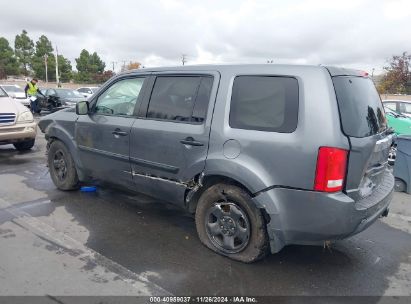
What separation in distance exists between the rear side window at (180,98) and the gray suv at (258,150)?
0.01 m

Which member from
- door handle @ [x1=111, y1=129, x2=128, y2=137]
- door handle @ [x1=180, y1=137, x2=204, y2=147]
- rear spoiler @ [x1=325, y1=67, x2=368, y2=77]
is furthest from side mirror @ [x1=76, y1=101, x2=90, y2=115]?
rear spoiler @ [x1=325, y1=67, x2=368, y2=77]

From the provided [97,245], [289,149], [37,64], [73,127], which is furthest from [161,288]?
[37,64]

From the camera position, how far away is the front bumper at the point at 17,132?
788cm

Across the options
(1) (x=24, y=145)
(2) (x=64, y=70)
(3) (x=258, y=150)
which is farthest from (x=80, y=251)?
(2) (x=64, y=70)

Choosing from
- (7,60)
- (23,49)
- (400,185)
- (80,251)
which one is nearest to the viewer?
(80,251)

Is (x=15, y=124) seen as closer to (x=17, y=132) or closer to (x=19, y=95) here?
(x=17, y=132)

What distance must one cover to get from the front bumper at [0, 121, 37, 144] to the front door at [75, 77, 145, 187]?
3870mm

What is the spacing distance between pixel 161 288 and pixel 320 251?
1751mm

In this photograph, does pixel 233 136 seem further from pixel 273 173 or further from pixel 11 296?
pixel 11 296

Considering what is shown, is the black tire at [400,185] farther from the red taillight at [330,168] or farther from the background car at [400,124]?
the red taillight at [330,168]

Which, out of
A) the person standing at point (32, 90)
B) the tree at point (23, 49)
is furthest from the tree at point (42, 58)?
the person standing at point (32, 90)

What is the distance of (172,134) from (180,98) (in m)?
0.40

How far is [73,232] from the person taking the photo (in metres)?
4.05

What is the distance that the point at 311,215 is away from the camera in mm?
3002
